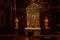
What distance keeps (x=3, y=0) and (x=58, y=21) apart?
235 centimetres

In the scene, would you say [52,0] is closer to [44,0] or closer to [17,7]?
[44,0]

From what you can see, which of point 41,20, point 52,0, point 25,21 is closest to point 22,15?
point 25,21

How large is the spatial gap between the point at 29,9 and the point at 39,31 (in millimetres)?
938

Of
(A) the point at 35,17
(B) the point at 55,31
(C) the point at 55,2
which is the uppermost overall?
(C) the point at 55,2

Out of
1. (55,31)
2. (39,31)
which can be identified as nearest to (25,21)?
(39,31)

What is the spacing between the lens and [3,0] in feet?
24.3

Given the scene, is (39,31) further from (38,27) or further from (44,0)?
(44,0)

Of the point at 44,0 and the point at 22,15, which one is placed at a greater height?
the point at 44,0

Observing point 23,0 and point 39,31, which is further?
point 23,0

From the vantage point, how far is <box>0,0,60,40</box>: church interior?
7.24m

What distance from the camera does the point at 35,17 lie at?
7.28 m

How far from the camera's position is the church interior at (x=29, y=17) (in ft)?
23.7

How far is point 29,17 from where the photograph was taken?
24.0 feet

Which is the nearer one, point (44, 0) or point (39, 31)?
point (39, 31)
